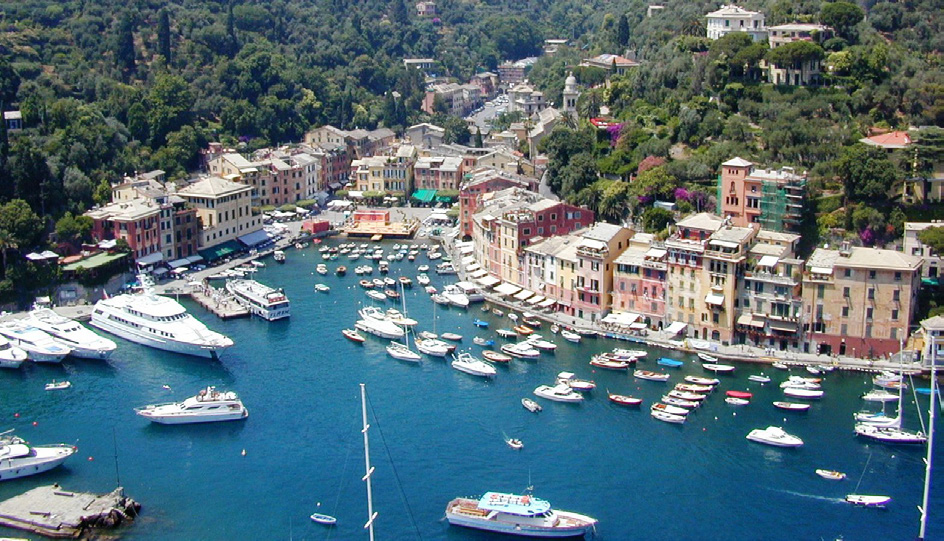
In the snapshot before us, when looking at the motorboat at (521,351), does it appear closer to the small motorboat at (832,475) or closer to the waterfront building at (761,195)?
the waterfront building at (761,195)

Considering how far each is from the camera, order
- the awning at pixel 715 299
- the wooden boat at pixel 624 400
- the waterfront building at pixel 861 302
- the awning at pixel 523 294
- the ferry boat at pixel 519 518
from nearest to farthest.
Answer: the ferry boat at pixel 519 518 < the wooden boat at pixel 624 400 < the waterfront building at pixel 861 302 < the awning at pixel 715 299 < the awning at pixel 523 294

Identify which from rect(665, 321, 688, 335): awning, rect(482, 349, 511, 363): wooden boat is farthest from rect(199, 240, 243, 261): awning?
rect(665, 321, 688, 335): awning

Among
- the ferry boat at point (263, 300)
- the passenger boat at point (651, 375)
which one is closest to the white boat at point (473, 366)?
the passenger boat at point (651, 375)

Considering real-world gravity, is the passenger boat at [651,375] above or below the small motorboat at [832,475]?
above

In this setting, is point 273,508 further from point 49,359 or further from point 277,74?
point 277,74

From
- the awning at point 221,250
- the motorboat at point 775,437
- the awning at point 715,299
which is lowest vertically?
the motorboat at point 775,437

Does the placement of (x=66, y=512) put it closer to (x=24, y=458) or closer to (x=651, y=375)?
(x=24, y=458)

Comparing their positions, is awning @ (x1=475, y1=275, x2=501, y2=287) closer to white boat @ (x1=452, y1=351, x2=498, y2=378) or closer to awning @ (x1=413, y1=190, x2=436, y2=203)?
white boat @ (x1=452, y1=351, x2=498, y2=378)

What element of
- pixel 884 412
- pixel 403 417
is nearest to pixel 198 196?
pixel 403 417
